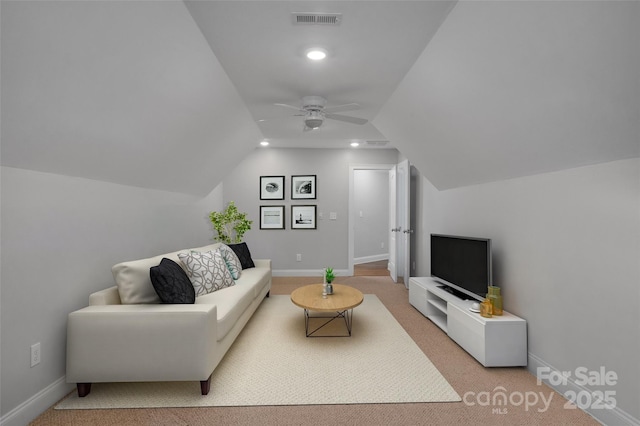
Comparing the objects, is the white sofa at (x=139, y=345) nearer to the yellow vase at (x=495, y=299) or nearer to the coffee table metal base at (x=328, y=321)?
the coffee table metal base at (x=328, y=321)

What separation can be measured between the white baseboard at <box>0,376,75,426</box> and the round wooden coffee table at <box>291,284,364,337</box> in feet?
6.09

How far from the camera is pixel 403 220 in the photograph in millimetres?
5250

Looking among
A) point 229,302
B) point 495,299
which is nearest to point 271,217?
point 229,302

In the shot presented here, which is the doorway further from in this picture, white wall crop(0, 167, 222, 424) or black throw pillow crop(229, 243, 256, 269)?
white wall crop(0, 167, 222, 424)

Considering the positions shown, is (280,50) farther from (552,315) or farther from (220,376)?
(552,315)

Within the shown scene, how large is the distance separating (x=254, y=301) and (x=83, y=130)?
7.78 ft

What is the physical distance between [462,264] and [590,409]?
1.47m

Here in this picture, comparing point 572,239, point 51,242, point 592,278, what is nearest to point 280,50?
point 51,242

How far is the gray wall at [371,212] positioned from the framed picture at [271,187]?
2.67 meters

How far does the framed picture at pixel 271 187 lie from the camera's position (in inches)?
239

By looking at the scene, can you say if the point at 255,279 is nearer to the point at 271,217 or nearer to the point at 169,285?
the point at 169,285

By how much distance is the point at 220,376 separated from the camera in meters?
2.38

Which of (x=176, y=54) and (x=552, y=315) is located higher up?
(x=176, y=54)

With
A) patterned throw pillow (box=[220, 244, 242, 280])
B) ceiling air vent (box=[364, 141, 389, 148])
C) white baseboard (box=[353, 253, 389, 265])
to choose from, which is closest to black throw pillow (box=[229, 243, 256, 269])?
patterned throw pillow (box=[220, 244, 242, 280])
